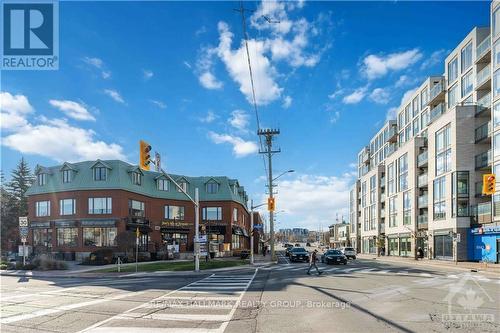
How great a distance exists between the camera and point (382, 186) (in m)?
78.5

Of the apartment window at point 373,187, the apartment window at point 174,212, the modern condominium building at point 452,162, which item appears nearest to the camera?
the modern condominium building at point 452,162

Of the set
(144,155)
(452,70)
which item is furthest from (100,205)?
(452,70)

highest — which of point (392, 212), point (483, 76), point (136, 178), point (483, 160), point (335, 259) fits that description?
point (483, 76)

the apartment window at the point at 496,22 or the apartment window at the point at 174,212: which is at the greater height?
the apartment window at the point at 496,22

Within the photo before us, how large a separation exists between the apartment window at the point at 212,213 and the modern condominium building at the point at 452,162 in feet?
87.9

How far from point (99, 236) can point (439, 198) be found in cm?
3921

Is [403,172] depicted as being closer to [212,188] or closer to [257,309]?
[212,188]

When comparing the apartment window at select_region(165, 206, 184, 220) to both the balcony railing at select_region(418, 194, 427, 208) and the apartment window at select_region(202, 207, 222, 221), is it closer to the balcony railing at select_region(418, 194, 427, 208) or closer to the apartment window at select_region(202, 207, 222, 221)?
the apartment window at select_region(202, 207, 222, 221)

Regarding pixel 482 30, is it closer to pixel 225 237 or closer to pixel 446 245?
pixel 446 245

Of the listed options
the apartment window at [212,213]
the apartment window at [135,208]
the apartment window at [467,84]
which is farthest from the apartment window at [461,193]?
the apartment window at [135,208]

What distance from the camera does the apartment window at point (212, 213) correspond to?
57656mm

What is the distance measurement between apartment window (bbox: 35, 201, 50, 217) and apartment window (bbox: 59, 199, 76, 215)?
2.38 metres

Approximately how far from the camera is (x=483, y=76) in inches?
1678

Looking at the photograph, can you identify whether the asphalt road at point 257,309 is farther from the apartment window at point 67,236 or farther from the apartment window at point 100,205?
the apartment window at point 67,236
